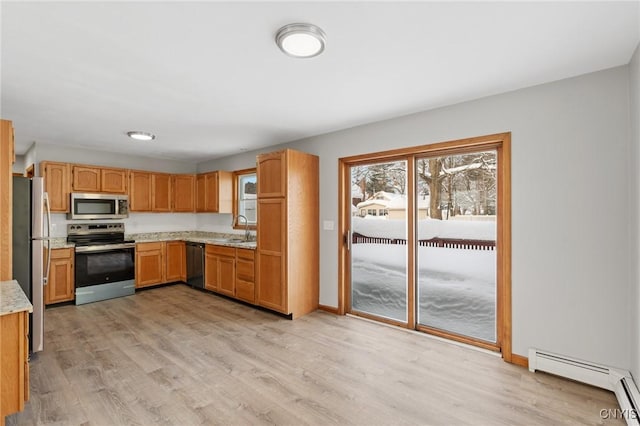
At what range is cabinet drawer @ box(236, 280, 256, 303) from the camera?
441cm

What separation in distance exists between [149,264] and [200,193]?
1.61 metres

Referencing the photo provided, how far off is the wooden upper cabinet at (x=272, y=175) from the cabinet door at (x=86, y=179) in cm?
290

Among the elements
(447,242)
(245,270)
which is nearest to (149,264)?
(245,270)

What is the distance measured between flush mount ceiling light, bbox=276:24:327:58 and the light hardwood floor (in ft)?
8.17

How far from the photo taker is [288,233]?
12.9ft

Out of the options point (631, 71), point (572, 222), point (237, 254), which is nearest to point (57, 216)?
point (237, 254)

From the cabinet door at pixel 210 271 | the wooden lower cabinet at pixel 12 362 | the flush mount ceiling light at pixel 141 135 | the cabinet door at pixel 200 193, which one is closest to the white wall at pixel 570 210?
the wooden lower cabinet at pixel 12 362

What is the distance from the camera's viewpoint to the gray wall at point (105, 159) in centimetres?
480

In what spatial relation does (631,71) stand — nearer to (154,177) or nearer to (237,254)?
(237,254)

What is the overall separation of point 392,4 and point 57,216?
226 inches

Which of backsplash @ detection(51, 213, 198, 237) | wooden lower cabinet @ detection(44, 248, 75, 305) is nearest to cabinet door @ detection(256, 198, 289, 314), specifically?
backsplash @ detection(51, 213, 198, 237)

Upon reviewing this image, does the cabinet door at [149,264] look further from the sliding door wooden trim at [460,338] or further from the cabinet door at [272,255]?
the sliding door wooden trim at [460,338]

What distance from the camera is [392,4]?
1.63 m

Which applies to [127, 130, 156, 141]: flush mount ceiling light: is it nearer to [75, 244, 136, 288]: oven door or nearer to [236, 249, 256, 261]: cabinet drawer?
[75, 244, 136, 288]: oven door
